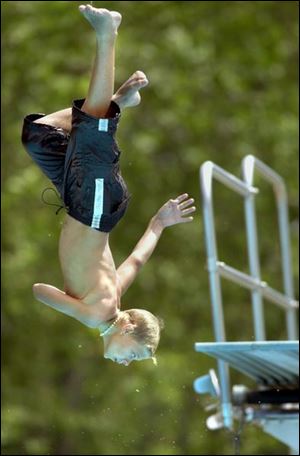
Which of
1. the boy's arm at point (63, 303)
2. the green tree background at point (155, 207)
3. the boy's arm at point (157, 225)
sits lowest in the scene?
the boy's arm at point (63, 303)

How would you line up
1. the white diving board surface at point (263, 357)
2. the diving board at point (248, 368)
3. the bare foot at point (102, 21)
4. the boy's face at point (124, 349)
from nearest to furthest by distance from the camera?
1. the bare foot at point (102, 21)
2. the boy's face at point (124, 349)
3. the white diving board surface at point (263, 357)
4. the diving board at point (248, 368)

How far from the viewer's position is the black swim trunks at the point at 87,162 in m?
6.78

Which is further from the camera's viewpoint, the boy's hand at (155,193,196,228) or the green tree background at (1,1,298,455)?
the green tree background at (1,1,298,455)

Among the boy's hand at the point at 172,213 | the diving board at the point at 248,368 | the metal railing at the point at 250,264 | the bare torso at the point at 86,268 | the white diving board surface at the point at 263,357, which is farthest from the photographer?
the metal railing at the point at 250,264

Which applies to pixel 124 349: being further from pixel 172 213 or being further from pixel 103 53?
pixel 103 53

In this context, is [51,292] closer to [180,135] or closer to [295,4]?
[295,4]

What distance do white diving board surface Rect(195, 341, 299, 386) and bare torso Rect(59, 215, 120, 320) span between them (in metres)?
1.24

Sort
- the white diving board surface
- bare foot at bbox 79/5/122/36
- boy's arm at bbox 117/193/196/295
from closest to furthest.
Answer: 1. bare foot at bbox 79/5/122/36
2. boy's arm at bbox 117/193/196/295
3. the white diving board surface

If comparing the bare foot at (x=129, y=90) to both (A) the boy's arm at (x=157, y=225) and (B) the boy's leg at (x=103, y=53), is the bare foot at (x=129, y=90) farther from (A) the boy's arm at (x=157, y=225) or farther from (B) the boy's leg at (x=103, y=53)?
(A) the boy's arm at (x=157, y=225)

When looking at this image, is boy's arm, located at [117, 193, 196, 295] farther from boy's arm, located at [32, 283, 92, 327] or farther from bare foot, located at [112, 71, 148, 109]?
bare foot, located at [112, 71, 148, 109]

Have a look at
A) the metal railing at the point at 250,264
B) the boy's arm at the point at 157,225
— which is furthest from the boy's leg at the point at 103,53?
the metal railing at the point at 250,264

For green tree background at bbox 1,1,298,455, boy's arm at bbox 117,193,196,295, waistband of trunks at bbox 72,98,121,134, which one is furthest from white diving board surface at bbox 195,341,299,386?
green tree background at bbox 1,1,298,455

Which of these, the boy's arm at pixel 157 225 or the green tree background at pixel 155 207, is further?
the green tree background at pixel 155 207

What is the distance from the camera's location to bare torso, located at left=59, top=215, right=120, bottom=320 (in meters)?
6.91
